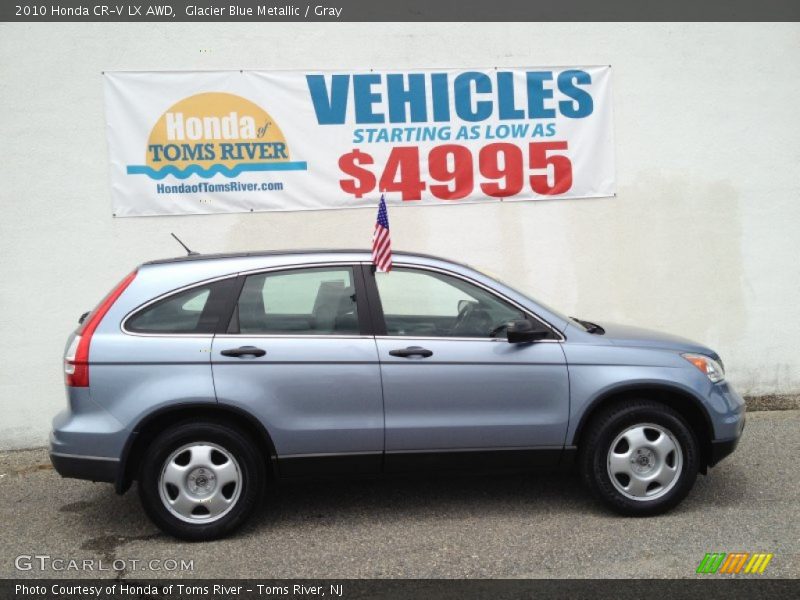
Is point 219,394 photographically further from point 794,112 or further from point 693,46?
point 794,112

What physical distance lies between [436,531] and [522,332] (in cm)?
132

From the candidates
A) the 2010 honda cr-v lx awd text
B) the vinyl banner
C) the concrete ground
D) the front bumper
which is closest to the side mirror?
the 2010 honda cr-v lx awd text

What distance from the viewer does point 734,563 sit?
4.16 m

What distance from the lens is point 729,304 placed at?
7652mm

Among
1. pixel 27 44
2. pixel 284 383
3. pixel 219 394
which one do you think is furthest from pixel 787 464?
pixel 27 44

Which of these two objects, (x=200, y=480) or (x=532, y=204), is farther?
(x=532, y=204)

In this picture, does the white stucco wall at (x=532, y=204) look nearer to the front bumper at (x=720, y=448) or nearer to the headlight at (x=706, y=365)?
the headlight at (x=706, y=365)

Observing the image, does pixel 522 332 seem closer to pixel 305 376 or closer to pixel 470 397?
pixel 470 397

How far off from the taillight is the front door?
1.64 meters

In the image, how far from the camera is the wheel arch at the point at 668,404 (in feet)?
15.5

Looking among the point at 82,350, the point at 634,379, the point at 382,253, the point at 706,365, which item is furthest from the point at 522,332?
the point at 82,350

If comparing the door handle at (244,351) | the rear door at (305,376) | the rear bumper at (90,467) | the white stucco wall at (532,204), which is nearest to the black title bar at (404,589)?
the rear bumper at (90,467)

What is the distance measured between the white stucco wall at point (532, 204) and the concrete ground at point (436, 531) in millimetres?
1945
